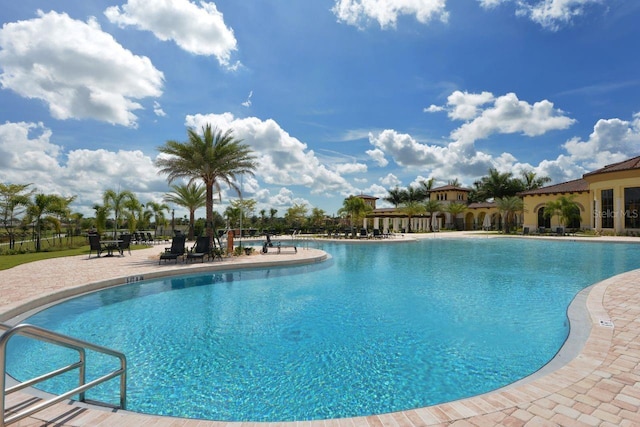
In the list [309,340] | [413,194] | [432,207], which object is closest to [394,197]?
[413,194]

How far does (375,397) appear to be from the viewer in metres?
3.72

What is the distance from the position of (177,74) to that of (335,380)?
1359 centimetres

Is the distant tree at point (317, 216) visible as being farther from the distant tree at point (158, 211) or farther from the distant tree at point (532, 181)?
the distant tree at point (532, 181)

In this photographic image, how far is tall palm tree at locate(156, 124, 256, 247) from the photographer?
51.7 feet

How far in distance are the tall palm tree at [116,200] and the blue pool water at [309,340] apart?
57.8 feet

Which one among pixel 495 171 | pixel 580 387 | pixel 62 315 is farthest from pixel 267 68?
pixel 495 171

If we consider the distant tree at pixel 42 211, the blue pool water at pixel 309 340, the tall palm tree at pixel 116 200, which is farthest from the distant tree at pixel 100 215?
the blue pool water at pixel 309 340

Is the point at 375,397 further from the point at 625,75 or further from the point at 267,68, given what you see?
the point at 625,75

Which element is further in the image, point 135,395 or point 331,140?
point 331,140

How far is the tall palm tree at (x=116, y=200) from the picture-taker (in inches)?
930

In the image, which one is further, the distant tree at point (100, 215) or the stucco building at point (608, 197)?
the stucco building at point (608, 197)

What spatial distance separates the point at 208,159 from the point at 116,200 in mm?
13442

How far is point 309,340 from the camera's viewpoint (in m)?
5.44

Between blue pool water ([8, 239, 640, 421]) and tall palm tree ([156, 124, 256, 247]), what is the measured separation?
24.1 feet
